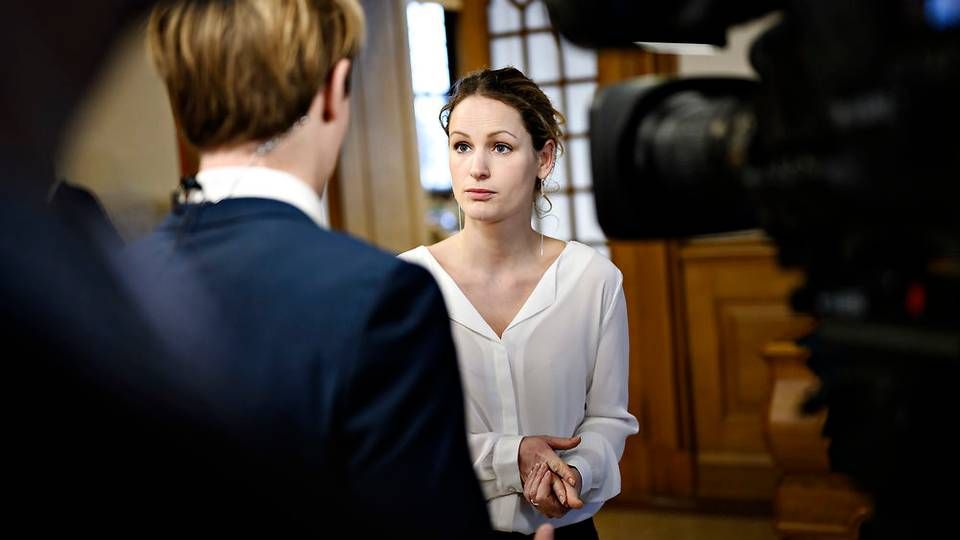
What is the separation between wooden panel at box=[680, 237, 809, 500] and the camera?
3953 millimetres

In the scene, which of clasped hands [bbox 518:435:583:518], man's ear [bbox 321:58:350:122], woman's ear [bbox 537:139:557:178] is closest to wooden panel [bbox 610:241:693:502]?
woman's ear [bbox 537:139:557:178]

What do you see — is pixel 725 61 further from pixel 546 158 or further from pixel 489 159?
pixel 489 159

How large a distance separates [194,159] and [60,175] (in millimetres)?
1547

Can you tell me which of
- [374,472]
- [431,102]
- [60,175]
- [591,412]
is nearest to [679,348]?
[431,102]

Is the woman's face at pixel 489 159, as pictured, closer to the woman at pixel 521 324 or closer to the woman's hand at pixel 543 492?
the woman at pixel 521 324

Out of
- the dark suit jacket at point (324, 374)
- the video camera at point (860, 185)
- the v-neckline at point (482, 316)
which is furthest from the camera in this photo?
the v-neckline at point (482, 316)

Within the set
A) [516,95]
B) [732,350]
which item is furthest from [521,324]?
[732,350]

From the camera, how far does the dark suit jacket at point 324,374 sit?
0.96m

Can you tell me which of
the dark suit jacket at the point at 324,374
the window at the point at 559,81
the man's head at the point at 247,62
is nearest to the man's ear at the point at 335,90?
the man's head at the point at 247,62

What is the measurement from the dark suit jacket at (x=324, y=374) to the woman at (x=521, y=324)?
0.65 meters

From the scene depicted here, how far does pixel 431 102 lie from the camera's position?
5301mm

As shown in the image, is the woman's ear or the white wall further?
the white wall

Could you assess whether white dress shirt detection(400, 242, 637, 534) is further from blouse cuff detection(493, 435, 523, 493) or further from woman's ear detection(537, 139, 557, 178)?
woman's ear detection(537, 139, 557, 178)

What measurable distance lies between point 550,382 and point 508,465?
15cm
